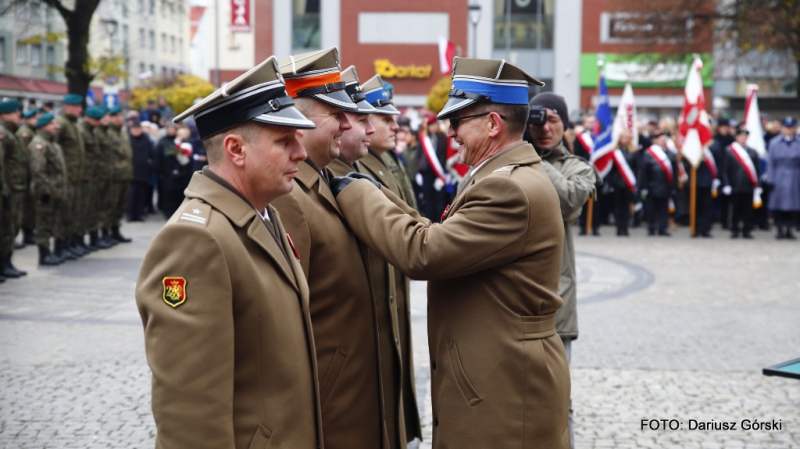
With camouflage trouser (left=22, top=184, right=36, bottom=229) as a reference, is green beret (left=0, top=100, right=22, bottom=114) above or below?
above

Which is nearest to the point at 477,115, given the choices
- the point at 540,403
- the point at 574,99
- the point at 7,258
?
the point at 540,403

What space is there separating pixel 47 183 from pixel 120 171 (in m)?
2.81

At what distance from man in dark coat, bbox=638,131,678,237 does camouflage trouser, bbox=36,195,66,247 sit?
36.3 ft

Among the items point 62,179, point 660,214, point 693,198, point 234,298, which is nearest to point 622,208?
point 660,214

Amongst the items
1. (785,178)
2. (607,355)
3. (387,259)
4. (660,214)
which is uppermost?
(387,259)

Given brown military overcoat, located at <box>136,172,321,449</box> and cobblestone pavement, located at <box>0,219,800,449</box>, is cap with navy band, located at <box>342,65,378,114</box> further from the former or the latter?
cobblestone pavement, located at <box>0,219,800,449</box>

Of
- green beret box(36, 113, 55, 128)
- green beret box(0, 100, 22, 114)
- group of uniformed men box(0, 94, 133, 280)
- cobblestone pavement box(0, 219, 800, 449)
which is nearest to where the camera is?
cobblestone pavement box(0, 219, 800, 449)

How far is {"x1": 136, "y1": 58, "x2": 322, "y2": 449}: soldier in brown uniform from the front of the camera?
2434 mm

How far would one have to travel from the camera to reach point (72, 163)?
14.2 metres

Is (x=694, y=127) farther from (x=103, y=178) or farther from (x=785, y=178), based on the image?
(x=103, y=178)

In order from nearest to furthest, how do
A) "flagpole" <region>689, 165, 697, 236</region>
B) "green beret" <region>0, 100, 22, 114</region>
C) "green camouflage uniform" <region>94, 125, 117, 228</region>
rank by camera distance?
"green beret" <region>0, 100, 22, 114</region> → "green camouflage uniform" <region>94, 125, 117, 228</region> → "flagpole" <region>689, 165, 697, 236</region>

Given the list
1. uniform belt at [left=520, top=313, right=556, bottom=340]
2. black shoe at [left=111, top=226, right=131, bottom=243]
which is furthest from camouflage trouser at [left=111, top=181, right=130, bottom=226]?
uniform belt at [left=520, top=313, right=556, bottom=340]

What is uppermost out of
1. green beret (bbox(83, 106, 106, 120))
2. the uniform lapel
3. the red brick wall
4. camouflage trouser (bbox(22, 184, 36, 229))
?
the red brick wall

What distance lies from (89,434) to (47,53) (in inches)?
2126
